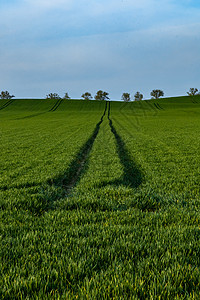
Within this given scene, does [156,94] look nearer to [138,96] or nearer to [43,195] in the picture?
[138,96]

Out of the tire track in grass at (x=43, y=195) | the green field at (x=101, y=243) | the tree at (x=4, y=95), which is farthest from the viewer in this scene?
the tree at (x=4, y=95)

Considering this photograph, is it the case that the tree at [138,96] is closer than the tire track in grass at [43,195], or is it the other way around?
the tire track in grass at [43,195]

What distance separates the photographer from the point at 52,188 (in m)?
7.81

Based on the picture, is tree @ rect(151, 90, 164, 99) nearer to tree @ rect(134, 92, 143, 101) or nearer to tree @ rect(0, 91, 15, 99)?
tree @ rect(134, 92, 143, 101)

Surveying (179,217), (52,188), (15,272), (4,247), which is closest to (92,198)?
(52,188)

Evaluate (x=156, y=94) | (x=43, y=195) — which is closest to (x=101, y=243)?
(x=43, y=195)

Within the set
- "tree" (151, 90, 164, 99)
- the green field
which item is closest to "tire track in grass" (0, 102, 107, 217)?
the green field

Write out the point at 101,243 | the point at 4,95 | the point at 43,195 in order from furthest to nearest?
the point at 4,95 → the point at 43,195 → the point at 101,243

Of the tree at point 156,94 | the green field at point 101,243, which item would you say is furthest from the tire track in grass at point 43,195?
the tree at point 156,94

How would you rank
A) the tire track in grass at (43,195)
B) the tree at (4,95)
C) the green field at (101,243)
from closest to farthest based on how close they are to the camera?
1. the green field at (101,243)
2. the tire track in grass at (43,195)
3. the tree at (4,95)

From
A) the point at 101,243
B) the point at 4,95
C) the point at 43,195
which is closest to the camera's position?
the point at 101,243

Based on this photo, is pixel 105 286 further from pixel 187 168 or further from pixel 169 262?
pixel 187 168

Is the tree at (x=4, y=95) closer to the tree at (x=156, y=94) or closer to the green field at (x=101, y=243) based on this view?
the tree at (x=156, y=94)

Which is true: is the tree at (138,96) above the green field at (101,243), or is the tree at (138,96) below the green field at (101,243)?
above
